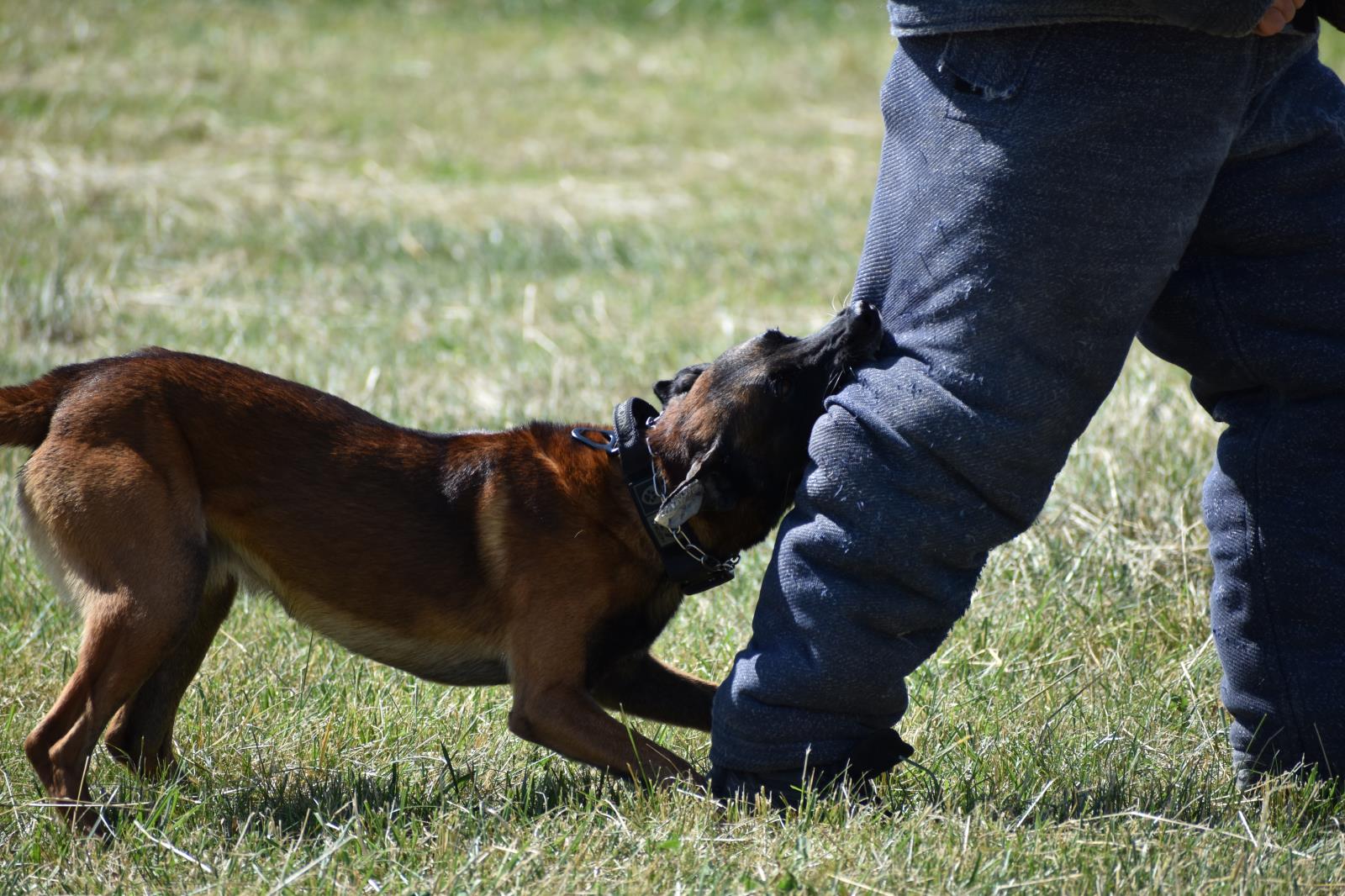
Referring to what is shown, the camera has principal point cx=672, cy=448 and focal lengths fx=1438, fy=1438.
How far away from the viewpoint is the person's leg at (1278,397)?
266 cm

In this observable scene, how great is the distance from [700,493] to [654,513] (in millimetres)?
151

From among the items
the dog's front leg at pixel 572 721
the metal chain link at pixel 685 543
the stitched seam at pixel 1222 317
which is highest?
the stitched seam at pixel 1222 317

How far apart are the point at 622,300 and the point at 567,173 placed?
381cm

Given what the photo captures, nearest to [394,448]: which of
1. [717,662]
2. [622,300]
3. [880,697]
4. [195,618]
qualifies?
[195,618]

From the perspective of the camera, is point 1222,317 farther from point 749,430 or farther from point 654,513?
point 654,513

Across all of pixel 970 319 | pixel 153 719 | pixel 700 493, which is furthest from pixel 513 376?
pixel 970 319

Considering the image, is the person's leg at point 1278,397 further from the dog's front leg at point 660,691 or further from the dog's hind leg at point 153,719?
the dog's hind leg at point 153,719

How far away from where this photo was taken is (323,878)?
2527 mm

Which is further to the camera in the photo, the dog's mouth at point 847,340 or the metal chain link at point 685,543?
the metal chain link at point 685,543

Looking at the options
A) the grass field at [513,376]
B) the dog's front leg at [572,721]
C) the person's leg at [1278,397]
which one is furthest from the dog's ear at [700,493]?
the person's leg at [1278,397]

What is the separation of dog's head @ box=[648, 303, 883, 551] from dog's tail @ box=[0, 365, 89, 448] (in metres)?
1.34

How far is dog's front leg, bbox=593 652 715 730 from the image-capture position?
3.35 metres

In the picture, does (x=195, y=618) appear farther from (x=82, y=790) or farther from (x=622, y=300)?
(x=622, y=300)

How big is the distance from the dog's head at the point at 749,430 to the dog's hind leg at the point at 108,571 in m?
1.06
